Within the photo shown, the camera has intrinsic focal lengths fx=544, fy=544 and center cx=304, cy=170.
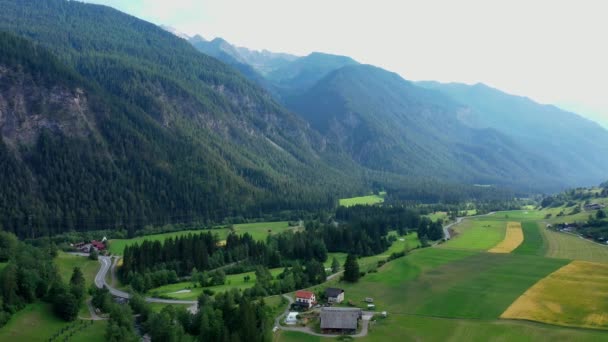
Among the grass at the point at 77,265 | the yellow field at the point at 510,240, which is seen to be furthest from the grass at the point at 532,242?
the grass at the point at 77,265

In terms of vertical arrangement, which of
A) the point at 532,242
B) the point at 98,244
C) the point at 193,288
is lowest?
the point at 193,288

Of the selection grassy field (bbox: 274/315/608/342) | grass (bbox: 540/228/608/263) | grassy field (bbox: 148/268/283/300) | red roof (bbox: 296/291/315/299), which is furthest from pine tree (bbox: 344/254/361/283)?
grass (bbox: 540/228/608/263)

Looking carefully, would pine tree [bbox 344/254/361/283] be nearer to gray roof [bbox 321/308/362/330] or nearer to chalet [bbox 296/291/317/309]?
chalet [bbox 296/291/317/309]

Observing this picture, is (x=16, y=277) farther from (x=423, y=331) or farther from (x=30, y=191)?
(x=30, y=191)

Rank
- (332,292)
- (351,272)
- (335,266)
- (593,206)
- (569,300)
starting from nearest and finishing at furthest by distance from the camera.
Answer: (569,300) < (332,292) < (351,272) < (335,266) < (593,206)

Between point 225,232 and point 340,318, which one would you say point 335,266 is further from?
point 225,232

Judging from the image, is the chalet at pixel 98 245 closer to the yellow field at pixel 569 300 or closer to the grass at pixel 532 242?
the grass at pixel 532 242

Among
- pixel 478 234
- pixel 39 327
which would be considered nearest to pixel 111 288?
pixel 39 327
